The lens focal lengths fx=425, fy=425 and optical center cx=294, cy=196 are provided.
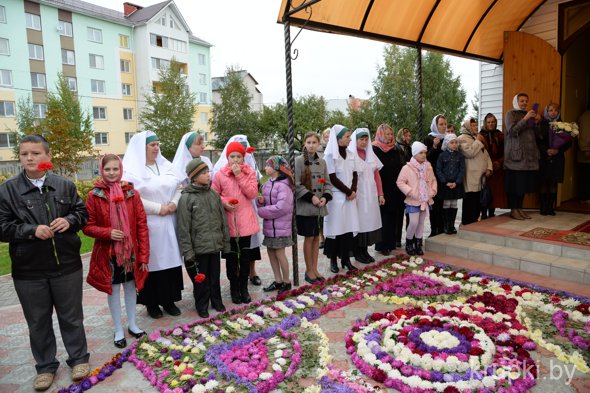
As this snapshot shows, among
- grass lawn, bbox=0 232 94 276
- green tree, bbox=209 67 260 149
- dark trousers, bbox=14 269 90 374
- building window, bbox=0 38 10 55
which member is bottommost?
grass lawn, bbox=0 232 94 276

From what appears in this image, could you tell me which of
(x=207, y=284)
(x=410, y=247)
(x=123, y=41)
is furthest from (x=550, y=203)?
(x=123, y=41)

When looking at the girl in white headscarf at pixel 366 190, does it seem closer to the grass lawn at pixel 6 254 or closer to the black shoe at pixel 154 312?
the black shoe at pixel 154 312

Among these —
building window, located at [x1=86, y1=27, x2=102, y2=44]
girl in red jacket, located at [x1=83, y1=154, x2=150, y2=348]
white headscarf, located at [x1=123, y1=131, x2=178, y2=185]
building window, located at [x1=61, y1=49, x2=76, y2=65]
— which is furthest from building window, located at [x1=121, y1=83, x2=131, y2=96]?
girl in red jacket, located at [x1=83, y1=154, x2=150, y2=348]

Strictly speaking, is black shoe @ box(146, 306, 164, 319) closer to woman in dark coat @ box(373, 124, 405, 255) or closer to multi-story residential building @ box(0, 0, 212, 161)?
woman in dark coat @ box(373, 124, 405, 255)

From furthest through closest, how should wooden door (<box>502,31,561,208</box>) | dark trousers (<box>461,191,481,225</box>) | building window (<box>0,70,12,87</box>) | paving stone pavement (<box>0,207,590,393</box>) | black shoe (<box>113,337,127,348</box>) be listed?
building window (<box>0,70,12,87</box>), wooden door (<box>502,31,561,208</box>), dark trousers (<box>461,191,481,225</box>), black shoe (<box>113,337,127,348</box>), paving stone pavement (<box>0,207,590,393</box>)

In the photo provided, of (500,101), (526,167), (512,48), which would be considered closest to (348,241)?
(526,167)

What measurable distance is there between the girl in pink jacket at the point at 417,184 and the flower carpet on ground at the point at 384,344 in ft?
5.17

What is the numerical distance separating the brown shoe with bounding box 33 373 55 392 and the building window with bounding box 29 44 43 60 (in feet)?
115

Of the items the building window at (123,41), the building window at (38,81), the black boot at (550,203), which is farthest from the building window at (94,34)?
the black boot at (550,203)

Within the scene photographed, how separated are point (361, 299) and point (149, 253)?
254cm

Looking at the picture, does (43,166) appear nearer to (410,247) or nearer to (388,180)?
(388,180)

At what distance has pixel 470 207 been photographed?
25.2 feet

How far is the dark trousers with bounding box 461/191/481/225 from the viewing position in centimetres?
765

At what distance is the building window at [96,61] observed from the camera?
1394 inches
